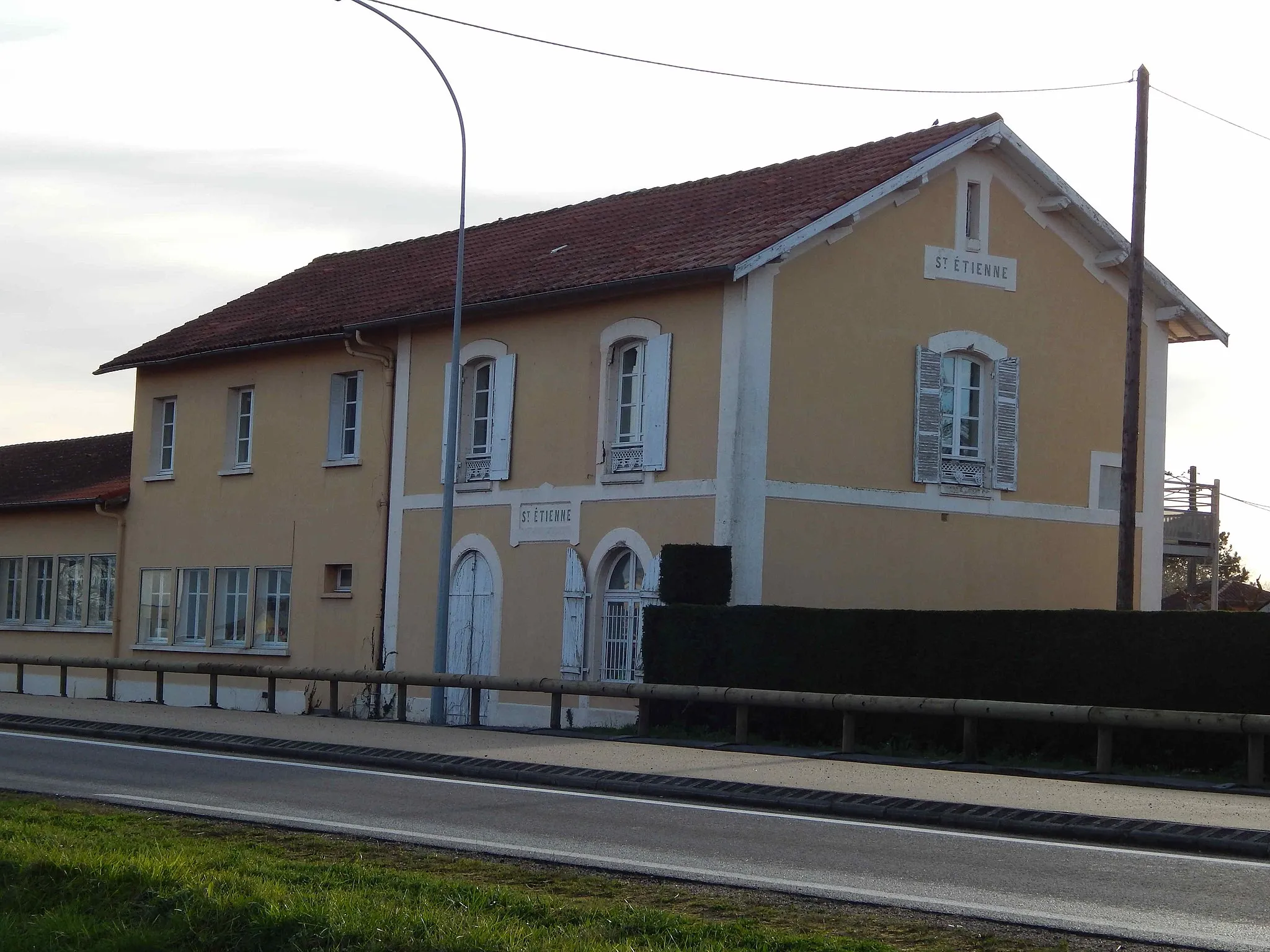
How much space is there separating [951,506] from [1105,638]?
6898 mm

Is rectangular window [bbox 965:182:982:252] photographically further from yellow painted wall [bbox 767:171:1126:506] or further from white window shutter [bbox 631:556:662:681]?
white window shutter [bbox 631:556:662:681]

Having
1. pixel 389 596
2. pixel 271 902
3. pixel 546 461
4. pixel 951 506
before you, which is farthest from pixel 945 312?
pixel 271 902

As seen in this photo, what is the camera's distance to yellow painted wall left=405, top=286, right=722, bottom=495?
23078 millimetres

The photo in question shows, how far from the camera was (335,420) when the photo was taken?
2955cm

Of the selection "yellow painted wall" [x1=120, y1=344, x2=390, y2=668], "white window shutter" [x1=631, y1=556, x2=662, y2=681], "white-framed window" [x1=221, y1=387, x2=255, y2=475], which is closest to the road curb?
"white window shutter" [x1=631, y1=556, x2=662, y2=681]

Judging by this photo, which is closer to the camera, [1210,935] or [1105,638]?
[1210,935]

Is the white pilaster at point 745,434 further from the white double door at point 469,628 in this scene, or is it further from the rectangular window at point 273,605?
the rectangular window at point 273,605

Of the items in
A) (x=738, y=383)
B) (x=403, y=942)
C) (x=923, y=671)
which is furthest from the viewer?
(x=738, y=383)

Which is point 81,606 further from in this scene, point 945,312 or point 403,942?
point 403,942

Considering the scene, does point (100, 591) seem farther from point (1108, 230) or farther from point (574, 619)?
point (1108, 230)

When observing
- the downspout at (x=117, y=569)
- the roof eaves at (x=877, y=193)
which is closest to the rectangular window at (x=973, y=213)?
the roof eaves at (x=877, y=193)

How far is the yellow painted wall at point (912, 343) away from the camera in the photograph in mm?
23281

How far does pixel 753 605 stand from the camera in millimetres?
20688

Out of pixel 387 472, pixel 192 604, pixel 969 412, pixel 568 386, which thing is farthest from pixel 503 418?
pixel 192 604
